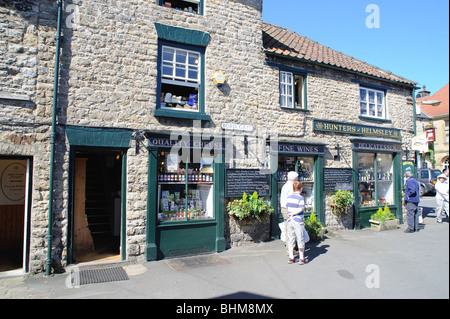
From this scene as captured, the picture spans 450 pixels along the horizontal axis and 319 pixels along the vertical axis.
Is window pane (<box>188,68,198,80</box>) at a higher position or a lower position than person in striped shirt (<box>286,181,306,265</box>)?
higher

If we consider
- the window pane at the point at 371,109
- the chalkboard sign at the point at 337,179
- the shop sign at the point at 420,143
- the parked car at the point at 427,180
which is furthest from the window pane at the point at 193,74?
the parked car at the point at 427,180

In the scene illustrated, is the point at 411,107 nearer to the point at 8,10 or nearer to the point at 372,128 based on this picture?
the point at 372,128

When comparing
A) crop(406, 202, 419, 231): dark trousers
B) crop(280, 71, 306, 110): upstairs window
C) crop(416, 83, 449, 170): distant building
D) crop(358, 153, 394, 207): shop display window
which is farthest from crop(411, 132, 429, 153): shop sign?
crop(416, 83, 449, 170): distant building

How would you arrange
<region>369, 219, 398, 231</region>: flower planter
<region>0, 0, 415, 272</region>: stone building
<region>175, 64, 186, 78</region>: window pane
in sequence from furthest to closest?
<region>369, 219, 398, 231</region>: flower planter → <region>175, 64, 186, 78</region>: window pane → <region>0, 0, 415, 272</region>: stone building

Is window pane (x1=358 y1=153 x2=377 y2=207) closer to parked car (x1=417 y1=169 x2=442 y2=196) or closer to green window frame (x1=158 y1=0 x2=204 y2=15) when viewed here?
green window frame (x1=158 y1=0 x2=204 y2=15)

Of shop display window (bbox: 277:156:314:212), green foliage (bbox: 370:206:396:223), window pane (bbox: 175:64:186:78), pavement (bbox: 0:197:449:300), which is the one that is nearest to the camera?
pavement (bbox: 0:197:449:300)

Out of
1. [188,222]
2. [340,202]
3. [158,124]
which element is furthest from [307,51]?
[188,222]

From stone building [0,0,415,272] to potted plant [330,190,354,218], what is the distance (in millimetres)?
230

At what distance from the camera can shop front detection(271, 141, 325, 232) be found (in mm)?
9242

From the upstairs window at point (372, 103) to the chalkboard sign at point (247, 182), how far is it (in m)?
5.25

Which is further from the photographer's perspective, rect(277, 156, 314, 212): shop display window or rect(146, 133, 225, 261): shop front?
rect(277, 156, 314, 212): shop display window

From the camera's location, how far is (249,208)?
8.17 meters

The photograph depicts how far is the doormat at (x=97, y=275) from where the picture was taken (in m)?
5.98
